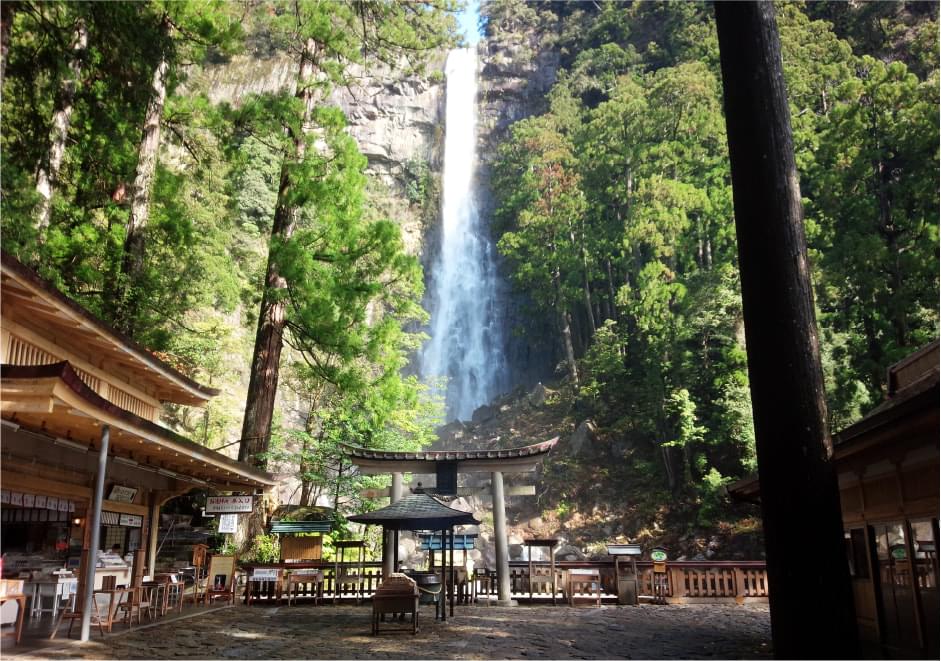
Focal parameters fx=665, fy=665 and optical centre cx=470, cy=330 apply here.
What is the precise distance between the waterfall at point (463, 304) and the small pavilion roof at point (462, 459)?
2085 cm

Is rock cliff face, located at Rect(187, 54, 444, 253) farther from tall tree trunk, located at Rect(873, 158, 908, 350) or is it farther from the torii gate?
the torii gate

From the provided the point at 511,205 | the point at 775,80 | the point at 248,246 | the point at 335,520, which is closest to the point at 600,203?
the point at 511,205

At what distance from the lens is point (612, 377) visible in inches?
1146

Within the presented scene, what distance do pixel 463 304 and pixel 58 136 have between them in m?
27.5

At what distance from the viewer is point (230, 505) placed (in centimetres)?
1222

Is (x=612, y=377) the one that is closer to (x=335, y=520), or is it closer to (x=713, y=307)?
(x=713, y=307)

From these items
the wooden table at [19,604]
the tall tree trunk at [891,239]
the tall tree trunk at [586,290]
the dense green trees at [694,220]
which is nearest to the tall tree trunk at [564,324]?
the dense green trees at [694,220]

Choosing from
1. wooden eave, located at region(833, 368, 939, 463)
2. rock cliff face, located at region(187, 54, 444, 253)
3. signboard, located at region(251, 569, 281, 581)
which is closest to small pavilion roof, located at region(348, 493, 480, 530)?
signboard, located at region(251, 569, 281, 581)

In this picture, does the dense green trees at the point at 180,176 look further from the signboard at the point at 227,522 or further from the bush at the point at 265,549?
the bush at the point at 265,549

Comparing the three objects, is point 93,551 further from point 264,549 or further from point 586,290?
point 586,290

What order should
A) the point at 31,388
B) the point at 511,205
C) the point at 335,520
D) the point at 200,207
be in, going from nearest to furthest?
the point at 31,388, the point at 335,520, the point at 200,207, the point at 511,205

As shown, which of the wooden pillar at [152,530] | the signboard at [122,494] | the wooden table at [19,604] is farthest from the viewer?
the wooden pillar at [152,530]

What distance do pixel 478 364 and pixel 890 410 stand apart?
3289cm

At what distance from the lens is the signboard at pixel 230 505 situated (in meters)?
12.2
